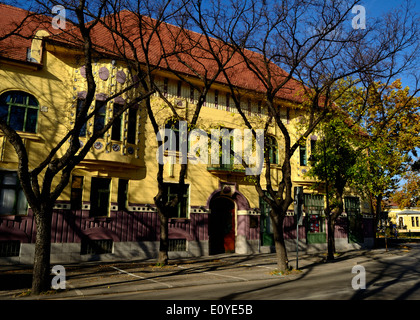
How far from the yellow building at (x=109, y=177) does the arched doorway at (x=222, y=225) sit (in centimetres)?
6

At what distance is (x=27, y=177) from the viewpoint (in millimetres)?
8852

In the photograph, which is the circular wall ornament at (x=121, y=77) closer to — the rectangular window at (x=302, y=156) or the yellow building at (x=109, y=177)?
the yellow building at (x=109, y=177)

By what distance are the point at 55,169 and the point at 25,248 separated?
7380 millimetres

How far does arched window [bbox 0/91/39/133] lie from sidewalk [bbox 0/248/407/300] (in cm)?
620

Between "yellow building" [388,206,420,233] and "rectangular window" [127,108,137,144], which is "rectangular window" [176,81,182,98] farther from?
"yellow building" [388,206,420,233]

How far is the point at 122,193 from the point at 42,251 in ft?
27.8

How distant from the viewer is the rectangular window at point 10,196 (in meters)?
14.5

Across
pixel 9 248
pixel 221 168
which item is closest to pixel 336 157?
pixel 221 168

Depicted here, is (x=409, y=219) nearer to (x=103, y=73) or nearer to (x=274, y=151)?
(x=274, y=151)

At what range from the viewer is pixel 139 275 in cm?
1216

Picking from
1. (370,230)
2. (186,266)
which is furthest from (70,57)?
(370,230)

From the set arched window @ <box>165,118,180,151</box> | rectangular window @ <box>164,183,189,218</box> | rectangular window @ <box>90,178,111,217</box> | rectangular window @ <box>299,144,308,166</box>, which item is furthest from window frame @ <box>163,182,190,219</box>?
rectangular window @ <box>299,144,308,166</box>

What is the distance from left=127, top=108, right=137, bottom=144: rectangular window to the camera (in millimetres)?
17594
